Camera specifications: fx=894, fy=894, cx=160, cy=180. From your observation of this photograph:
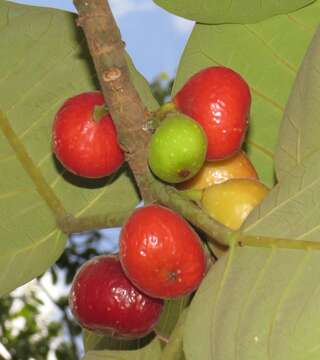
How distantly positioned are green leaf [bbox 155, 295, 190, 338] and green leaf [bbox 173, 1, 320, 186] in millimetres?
230

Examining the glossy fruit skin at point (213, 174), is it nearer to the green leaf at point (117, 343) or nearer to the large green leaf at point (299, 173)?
the large green leaf at point (299, 173)

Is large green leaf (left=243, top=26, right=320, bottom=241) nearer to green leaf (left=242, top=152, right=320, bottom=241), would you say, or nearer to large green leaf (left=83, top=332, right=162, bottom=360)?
green leaf (left=242, top=152, right=320, bottom=241)

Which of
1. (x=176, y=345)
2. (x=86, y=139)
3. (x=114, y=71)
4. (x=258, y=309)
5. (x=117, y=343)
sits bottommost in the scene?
(x=117, y=343)

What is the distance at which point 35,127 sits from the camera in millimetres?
1316

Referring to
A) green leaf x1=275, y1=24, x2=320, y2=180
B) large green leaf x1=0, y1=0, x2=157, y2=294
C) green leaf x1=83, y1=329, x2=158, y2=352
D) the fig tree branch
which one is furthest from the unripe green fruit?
green leaf x1=83, y1=329, x2=158, y2=352

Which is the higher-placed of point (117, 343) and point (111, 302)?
point (111, 302)

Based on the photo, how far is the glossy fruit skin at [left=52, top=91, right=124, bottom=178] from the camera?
3.67ft

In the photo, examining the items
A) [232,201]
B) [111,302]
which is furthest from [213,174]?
[111,302]

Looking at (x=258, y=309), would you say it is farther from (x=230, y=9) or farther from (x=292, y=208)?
(x=230, y=9)

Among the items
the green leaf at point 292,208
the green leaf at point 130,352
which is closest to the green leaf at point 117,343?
the green leaf at point 130,352

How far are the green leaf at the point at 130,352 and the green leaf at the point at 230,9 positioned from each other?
49cm

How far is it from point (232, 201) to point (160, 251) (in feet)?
0.41

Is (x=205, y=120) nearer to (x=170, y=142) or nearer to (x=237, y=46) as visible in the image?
(x=170, y=142)

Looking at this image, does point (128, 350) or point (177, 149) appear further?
point (128, 350)
